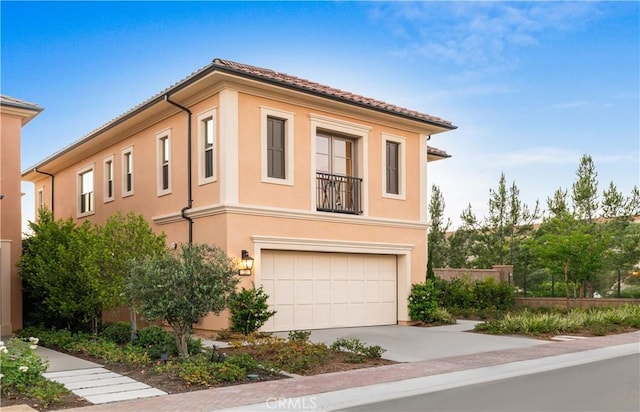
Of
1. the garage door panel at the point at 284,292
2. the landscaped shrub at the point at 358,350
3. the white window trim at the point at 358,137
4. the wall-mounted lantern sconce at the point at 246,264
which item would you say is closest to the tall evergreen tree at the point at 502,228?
the white window trim at the point at 358,137

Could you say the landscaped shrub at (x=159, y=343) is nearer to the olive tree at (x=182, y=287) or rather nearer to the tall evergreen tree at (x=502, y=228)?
the olive tree at (x=182, y=287)

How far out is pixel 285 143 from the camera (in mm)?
15766

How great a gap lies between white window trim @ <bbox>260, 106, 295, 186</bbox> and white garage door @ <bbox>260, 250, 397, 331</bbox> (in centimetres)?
186

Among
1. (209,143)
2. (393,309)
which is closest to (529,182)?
(393,309)


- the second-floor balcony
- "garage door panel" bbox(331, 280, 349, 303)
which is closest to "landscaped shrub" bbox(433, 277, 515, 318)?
"garage door panel" bbox(331, 280, 349, 303)

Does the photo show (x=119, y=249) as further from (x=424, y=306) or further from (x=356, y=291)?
(x=424, y=306)

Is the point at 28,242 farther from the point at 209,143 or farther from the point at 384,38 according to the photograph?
the point at 384,38

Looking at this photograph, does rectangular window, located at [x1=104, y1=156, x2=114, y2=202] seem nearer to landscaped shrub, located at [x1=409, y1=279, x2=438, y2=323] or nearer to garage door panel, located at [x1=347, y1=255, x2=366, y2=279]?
garage door panel, located at [x1=347, y1=255, x2=366, y2=279]

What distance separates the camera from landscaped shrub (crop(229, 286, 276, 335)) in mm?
14008

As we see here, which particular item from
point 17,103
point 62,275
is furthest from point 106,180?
point 62,275

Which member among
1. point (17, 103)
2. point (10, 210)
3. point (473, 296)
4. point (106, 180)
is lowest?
point (473, 296)

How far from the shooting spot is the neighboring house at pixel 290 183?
14.8 m

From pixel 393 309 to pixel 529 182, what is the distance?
1511 centimetres

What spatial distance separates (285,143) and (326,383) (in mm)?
8139
